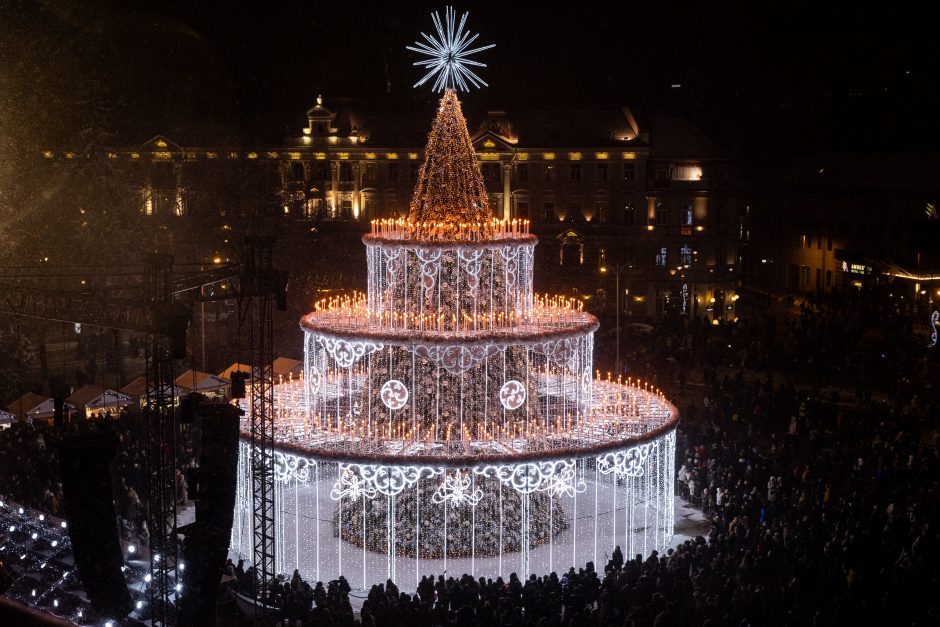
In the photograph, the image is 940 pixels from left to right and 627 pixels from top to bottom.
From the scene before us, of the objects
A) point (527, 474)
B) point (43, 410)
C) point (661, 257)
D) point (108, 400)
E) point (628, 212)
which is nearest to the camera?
point (527, 474)

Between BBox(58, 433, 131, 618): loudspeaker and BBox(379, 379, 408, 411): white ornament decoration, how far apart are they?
659 centimetres

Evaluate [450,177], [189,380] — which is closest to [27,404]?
[189,380]

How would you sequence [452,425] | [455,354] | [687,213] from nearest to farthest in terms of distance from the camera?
[455,354]
[452,425]
[687,213]

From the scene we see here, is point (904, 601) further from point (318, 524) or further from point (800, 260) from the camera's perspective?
point (800, 260)

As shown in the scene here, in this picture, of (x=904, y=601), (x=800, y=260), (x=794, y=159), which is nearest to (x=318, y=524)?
(x=904, y=601)

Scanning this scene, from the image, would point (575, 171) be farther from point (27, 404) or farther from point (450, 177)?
point (450, 177)

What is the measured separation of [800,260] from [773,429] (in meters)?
38.3

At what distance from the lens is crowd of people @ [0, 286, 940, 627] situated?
17.3 metres

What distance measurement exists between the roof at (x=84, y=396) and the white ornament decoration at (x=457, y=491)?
1518 cm

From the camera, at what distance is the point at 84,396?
32.8m

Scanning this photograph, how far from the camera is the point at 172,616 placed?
18.2 metres

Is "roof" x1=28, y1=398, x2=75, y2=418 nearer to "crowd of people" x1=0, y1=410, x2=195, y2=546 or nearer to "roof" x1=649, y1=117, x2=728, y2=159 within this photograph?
"crowd of people" x1=0, y1=410, x2=195, y2=546

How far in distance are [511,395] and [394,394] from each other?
249 centimetres

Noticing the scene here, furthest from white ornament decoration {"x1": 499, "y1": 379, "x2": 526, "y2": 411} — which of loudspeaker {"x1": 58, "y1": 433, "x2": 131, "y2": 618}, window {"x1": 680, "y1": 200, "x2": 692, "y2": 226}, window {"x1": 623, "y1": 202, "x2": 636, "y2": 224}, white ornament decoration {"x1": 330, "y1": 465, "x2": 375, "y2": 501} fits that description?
window {"x1": 680, "y1": 200, "x2": 692, "y2": 226}
